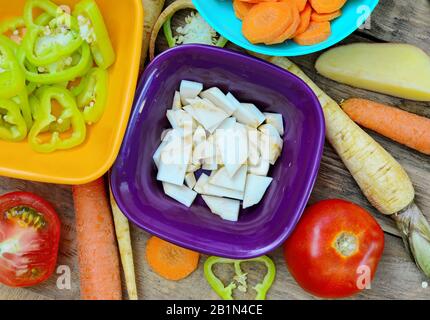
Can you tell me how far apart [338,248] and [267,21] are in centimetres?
52

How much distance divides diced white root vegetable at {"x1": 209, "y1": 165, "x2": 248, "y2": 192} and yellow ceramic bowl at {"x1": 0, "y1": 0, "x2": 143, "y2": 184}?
24 centimetres

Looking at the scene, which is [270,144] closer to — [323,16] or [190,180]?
[190,180]

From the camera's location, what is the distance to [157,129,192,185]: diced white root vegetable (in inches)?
54.4

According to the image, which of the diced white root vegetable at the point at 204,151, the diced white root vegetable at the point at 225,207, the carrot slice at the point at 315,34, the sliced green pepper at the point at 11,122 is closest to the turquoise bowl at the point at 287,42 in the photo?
the carrot slice at the point at 315,34

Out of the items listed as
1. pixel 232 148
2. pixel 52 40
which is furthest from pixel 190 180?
pixel 52 40

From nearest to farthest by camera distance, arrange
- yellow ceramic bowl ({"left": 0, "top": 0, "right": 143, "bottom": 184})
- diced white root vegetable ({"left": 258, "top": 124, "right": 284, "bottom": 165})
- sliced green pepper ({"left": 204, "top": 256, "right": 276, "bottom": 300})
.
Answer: yellow ceramic bowl ({"left": 0, "top": 0, "right": 143, "bottom": 184}) → diced white root vegetable ({"left": 258, "top": 124, "right": 284, "bottom": 165}) → sliced green pepper ({"left": 204, "top": 256, "right": 276, "bottom": 300})

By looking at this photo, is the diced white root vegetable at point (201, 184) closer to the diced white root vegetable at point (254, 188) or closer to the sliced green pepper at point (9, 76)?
the diced white root vegetable at point (254, 188)

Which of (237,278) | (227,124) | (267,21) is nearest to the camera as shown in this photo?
(267,21)

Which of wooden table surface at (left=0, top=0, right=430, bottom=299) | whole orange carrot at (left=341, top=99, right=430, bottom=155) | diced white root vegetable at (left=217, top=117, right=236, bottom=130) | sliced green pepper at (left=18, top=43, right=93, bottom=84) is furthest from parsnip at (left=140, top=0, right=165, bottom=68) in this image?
whole orange carrot at (left=341, top=99, right=430, bottom=155)

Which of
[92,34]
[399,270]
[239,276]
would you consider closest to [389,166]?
[399,270]

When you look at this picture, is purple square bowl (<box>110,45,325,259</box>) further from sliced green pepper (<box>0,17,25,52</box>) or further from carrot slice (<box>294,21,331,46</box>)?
sliced green pepper (<box>0,17,25,52</box>)

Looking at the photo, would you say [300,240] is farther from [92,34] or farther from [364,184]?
[92,34]

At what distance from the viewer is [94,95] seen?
1.39 metres

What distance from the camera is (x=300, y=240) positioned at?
4.58 ft
